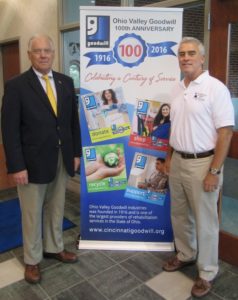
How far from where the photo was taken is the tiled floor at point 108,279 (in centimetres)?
196

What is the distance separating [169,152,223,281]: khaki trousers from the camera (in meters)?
1.86

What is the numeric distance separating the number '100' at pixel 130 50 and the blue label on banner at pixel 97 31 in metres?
0.11

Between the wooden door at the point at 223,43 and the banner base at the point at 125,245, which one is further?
the banner base at the point at 125,245

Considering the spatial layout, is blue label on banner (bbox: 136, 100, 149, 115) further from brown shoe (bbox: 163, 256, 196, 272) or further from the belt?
brown shoe (bbox: 163, 256, 196, 272)

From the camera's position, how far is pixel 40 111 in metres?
Answer: 1.93

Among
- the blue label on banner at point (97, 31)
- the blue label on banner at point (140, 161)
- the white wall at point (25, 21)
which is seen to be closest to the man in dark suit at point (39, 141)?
the blue label on banner at point (97, 31)

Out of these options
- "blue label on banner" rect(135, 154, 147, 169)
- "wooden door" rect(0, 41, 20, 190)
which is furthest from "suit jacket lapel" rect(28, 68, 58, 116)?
"wooden door" rect(0, 41, 20, 190)

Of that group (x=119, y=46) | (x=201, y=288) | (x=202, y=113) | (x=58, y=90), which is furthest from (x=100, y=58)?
(x=201, y=288)

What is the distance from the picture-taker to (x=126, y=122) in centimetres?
232

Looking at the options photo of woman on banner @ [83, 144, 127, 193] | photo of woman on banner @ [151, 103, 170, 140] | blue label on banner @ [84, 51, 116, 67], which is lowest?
photo of woman on banner @ [83, 144, 127, 193]

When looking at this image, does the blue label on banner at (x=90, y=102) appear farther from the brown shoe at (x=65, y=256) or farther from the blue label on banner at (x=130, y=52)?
the brown shoe at (x=65, y=256)

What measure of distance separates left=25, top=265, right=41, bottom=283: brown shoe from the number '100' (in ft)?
5.28

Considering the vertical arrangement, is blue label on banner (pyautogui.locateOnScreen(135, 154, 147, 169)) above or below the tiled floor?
above

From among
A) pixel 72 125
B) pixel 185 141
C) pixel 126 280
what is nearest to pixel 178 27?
pixel 185 141
